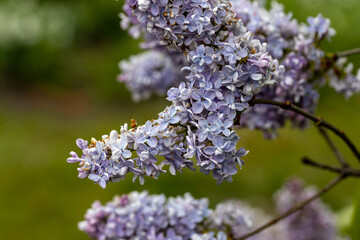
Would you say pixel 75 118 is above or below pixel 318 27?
above

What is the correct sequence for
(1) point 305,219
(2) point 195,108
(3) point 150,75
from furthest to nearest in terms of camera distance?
(1) point 305,219
(3) point 150,75
(2) point 195,108

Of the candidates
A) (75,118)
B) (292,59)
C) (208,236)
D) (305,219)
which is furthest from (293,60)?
(75,118)

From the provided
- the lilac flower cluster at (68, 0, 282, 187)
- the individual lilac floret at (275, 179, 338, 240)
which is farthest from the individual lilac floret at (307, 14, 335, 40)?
the individual lilac floret at (275, 179, 338, 240)

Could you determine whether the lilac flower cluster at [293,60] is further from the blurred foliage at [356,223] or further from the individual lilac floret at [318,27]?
the blurred foliage at [356,223]

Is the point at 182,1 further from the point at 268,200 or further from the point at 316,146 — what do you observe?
the point at 316,146

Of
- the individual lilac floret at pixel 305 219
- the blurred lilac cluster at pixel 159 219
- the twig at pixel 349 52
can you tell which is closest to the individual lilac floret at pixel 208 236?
the blurred lilac cluster at pixel 159 219

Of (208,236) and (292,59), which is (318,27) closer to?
(292,59)

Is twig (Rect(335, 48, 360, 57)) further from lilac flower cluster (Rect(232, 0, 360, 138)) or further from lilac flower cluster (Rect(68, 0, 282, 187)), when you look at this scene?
lilac flower cluster (Rect(68, 0, 282, 187))
